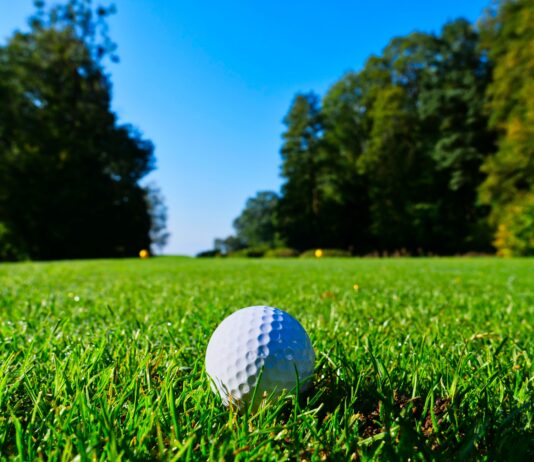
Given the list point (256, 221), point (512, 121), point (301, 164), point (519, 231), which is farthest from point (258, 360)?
point (256, 221)

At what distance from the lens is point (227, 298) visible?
11.4ft

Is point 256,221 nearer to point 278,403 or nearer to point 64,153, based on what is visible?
point 64,153

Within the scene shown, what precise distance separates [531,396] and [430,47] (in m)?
34.4

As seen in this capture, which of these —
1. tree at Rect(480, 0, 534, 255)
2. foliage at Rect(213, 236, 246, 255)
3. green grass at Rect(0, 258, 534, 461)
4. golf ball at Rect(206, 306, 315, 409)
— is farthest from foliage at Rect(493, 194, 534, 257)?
foliage at Rect(213, 236, 246, 255)

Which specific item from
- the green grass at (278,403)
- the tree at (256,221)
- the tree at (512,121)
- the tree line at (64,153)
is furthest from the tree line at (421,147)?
the green grass at (278,403)

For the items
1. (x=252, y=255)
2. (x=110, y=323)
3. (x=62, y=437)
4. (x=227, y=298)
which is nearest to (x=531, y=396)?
(x=62, y=437)

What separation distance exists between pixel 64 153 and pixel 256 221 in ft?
96.9

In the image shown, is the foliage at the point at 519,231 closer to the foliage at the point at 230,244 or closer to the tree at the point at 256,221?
the tree at the point at 256,221

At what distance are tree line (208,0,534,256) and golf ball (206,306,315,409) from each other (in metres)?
22.8

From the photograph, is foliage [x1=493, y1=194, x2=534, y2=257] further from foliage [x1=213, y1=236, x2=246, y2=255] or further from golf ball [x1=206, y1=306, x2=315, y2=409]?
foliage [x1=213, y1=236, x2=246, y2=255]

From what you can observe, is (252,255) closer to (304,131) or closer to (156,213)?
(304,131)

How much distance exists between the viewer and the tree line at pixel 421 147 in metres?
23.0

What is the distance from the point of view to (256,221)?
174 feet

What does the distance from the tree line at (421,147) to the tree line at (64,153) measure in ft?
28.5
